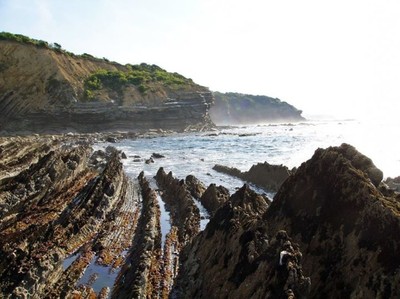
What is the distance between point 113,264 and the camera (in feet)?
49.5

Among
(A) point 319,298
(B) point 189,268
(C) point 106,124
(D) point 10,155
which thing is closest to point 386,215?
(A) point 319,298

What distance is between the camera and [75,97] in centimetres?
10250

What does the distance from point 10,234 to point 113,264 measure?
5064 millimetres

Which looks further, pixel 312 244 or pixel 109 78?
pixel 109 78

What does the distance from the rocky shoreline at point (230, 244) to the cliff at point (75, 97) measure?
258 ft

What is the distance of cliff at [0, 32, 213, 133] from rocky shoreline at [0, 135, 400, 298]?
78538 millimetres

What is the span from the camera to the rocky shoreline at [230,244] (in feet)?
29.4

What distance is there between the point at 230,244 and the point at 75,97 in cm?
9758

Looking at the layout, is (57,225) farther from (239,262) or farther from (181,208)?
(239,262)

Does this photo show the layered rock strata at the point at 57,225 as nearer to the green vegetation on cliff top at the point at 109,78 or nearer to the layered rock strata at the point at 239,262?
the layered rock strata at the point at 239,262

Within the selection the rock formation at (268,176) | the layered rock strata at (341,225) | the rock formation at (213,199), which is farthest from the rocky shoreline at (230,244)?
the rock formation at (268,176)

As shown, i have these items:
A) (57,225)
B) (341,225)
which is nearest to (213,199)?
(57,225)

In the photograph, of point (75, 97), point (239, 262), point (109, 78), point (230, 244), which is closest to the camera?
point (239, 262)

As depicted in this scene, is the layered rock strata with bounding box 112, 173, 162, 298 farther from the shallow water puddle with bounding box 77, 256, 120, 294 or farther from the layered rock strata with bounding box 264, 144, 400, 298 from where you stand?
the layered rock strata with bounding box 264, 144, 400, 298
